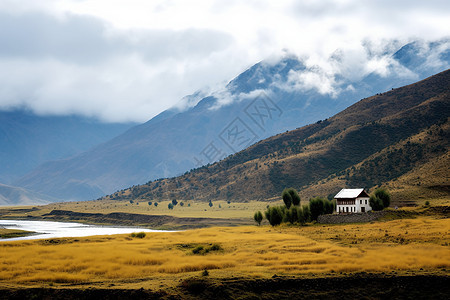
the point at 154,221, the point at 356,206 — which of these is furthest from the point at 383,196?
the point at 154,221

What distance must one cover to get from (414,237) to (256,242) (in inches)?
685

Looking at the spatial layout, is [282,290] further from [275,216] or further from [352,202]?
[352,202]

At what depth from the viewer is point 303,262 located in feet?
120

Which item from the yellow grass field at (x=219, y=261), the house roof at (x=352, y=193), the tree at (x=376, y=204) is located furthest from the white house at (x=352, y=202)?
the yellow grass field at (x=219, y=261)

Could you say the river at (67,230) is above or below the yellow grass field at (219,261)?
below

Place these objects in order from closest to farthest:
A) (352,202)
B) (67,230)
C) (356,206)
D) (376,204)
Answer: (356,206) < (352,202) < (376,204) < (67,230)

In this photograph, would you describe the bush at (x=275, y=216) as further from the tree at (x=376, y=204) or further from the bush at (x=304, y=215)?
the tree at (x=376, y=204)

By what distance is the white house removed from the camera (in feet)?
269

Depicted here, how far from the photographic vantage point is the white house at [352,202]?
269 feet

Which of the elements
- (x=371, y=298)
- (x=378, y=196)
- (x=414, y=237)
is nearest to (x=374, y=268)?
(x=371, y=298)

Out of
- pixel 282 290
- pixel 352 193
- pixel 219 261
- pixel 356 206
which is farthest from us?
pixel 352 193

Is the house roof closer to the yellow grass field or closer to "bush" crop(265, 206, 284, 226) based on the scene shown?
"bush" crop(265, 206, 284, 226)

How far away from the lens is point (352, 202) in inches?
3246

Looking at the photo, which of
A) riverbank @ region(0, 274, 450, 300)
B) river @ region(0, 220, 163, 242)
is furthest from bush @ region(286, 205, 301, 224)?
river @ region(0, 220, 163, 242)
